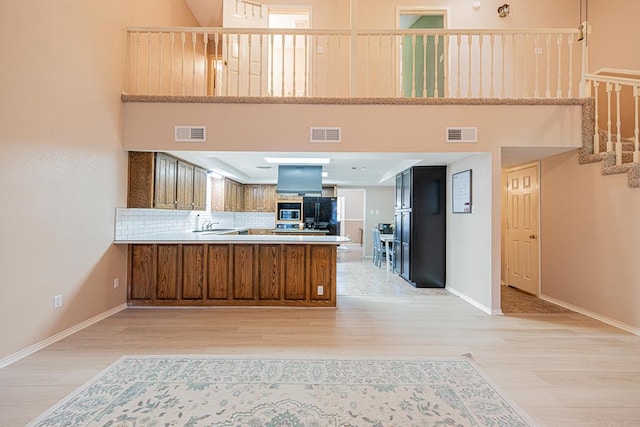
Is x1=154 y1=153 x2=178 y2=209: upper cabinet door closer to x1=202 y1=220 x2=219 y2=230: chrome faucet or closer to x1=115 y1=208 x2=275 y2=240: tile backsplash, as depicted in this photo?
x1=115 y1=208 x2=275 y2=240: tile backsplash

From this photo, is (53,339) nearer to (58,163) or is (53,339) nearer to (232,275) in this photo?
(58,163)

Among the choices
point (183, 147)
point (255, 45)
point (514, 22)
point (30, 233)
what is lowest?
point (30, 233)

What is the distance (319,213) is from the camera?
851 cm

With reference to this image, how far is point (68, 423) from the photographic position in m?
1.69

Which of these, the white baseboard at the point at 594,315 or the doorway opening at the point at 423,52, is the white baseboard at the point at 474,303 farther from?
the doorway opening at the point at 423,52

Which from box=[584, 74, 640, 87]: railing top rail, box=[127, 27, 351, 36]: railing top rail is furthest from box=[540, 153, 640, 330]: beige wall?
box=[127, 27, 351, 36]: railing top rail

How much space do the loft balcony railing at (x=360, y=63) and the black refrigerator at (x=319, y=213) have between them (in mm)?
3520

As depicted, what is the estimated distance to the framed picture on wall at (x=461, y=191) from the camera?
13.8 ft

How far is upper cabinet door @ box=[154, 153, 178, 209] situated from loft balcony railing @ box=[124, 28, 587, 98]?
859 mm

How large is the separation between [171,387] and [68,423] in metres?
0.53

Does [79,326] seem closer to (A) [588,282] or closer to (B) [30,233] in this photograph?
(B) [30,233]

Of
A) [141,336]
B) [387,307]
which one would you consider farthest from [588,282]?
[141,336]

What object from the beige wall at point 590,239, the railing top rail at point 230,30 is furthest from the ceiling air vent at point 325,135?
the beige wall at point 590,239

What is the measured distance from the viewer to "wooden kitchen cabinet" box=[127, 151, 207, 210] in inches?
149
